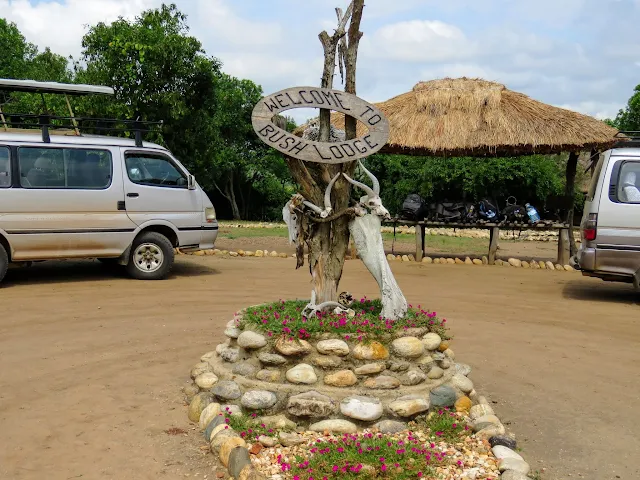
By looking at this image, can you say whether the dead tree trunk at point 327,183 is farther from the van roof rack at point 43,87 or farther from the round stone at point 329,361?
the van roof rack at point 43,87

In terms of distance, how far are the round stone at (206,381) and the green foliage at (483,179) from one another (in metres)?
15.4

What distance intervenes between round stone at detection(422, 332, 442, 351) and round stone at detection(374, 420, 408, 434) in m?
0.77

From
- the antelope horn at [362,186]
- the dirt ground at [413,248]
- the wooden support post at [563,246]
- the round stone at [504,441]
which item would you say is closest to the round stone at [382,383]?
the round stone at [504,441]

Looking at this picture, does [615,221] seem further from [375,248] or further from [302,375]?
[302,375]

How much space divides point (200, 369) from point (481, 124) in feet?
31.2

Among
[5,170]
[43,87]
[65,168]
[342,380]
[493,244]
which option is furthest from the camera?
[493,244]

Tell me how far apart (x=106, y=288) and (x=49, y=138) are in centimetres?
234

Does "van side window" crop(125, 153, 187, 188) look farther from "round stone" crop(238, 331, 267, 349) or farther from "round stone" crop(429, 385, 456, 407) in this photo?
"round stone" crop(429, 385, 456, 407)

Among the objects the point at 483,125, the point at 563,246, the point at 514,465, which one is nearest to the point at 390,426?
the point at 514,465

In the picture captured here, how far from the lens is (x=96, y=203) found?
9.99 metres

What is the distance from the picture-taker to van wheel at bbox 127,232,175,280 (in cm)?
1049

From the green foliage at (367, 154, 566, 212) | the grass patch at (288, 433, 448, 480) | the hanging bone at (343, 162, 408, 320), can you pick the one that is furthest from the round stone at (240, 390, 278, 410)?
the green foliage at (367, 154, 566, 212)

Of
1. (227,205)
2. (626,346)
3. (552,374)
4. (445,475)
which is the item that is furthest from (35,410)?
(227,205)

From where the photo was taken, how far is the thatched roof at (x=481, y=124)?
42.6 feet
